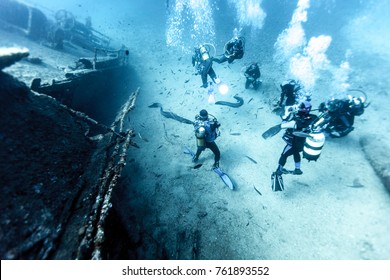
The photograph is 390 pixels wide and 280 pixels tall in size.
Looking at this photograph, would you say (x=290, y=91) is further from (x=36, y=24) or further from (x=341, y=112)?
(x=36, y=24)

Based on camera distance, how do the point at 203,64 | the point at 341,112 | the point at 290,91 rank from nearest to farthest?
the point at 341,112 < the point at 290,91 < the point at 203,64

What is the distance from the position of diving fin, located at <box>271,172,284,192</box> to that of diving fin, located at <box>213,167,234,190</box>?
4.00 ft

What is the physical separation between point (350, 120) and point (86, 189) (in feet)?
28.2

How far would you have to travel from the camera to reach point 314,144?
5699mm

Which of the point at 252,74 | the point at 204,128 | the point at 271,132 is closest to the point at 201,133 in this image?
the point at 204,128

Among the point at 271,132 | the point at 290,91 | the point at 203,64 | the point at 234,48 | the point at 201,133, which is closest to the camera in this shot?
the point at 201,133

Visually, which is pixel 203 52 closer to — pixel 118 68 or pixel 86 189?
pixel 118 68

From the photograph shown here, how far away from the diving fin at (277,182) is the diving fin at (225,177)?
122 centimetres

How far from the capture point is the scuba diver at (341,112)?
771cm

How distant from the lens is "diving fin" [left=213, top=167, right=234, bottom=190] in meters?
6.86

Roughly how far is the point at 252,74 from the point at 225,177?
717cm

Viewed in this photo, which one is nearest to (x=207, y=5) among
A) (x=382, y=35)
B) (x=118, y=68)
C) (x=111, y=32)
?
(x=111, y=32)

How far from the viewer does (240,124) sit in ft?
33.0

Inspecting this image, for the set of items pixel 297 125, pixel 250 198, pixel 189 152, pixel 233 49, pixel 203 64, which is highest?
pixel 233 49
